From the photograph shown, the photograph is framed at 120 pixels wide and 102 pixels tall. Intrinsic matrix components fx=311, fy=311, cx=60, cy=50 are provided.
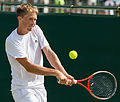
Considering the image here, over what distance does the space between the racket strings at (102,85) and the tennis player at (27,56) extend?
0.80m

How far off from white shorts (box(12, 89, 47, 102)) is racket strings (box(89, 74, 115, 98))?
3.03ft

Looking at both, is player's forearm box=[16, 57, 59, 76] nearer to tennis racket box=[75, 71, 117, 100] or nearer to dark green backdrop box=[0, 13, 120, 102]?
tennis racket box=[75, 71, 117, 100]

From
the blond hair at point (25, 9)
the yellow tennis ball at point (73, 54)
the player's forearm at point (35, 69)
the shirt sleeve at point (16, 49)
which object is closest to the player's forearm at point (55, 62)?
the player's forearm at point (35, 69)

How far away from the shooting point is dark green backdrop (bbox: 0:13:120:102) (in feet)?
17.8

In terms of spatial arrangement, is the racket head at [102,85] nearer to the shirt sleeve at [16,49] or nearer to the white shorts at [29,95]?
the white shorts at [29,95]

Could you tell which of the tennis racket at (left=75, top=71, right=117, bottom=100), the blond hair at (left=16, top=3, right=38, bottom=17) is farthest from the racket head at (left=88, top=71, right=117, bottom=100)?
the blond hair at (left=16, top=3, right=38, bottom=17)

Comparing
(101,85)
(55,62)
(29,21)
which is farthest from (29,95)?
(101,85)

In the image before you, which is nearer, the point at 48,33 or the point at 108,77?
the point at 108,77

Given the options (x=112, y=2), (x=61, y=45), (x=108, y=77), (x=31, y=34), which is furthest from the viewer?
(x=112, y=2)

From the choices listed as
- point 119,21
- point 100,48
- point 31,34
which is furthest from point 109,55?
point 31,34

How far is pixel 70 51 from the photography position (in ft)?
18.7

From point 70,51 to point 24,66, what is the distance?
218 centimetres

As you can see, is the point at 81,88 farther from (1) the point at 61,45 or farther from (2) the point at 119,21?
(2) the point at 119,21

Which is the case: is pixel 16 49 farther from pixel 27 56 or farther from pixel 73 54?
pixel 73 54
